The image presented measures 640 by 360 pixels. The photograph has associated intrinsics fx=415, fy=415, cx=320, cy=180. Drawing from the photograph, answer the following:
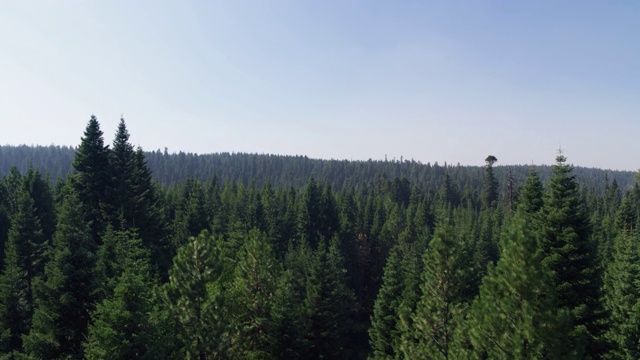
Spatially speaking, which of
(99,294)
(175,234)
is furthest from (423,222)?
(99,294)

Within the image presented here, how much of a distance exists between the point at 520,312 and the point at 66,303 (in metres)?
19.5

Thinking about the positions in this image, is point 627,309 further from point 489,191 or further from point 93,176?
point 489,191

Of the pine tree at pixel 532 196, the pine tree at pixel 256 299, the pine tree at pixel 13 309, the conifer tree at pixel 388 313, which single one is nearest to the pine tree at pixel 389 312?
the conifer tree at pixel 388 313

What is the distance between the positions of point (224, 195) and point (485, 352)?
2839 inches

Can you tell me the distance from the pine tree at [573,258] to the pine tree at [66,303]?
22.2 meters

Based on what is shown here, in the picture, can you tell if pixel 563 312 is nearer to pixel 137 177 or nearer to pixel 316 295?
pixel 316 295

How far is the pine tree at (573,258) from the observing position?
20.2 metres

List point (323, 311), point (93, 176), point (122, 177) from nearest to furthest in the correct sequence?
point (323, 311) → point (93, 176) → point (122, 177)

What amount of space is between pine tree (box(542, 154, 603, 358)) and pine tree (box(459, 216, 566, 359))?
3.31 m

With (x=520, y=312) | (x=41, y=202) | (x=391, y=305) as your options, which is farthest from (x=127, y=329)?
(x=41, y=202)

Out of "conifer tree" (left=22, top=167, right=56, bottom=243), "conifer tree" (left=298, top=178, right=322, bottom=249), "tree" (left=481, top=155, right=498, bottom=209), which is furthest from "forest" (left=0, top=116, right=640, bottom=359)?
"tree" (left=481, top=155, right=498, bottom=209)

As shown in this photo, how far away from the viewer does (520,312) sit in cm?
1675

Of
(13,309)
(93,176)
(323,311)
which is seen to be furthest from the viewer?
(93,176)

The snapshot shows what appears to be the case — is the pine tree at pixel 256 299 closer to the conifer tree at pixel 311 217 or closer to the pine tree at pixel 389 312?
the pine tree at pixel 389 312
